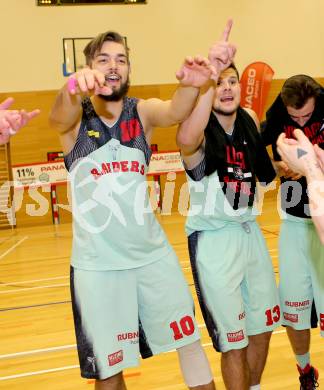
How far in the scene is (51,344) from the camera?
5.59 m

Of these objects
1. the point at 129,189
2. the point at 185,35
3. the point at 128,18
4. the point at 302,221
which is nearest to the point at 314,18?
the point at 185,35

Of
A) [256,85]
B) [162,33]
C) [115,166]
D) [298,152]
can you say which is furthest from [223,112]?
[162,33]

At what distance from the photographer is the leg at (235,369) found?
352 centimetres

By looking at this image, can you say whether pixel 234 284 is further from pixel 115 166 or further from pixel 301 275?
pixel 115 166

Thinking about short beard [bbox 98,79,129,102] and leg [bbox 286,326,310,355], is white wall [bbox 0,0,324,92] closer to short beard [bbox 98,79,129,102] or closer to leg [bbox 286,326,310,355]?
short beard [bbox 98,79,129,102]

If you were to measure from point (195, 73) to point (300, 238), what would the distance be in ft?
5.53

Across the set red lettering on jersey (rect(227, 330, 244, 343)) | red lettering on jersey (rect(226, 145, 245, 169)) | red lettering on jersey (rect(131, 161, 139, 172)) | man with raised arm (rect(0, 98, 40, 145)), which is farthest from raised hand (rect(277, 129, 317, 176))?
red lettering on jersey (rect(227, 330, 244, 343))

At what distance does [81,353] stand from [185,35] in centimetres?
1317

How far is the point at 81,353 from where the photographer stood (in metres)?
3.30

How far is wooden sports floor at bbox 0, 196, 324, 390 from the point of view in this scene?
184 inches

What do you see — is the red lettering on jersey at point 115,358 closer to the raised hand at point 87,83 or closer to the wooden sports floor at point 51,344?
the wooden sports floor at point 51,344

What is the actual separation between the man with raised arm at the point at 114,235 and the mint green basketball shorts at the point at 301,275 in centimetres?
109

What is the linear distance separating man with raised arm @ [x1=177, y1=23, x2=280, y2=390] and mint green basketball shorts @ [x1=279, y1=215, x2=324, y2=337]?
292 millimetres

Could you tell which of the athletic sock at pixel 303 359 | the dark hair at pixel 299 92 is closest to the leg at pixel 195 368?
the athletic sock at pixel 303 359
